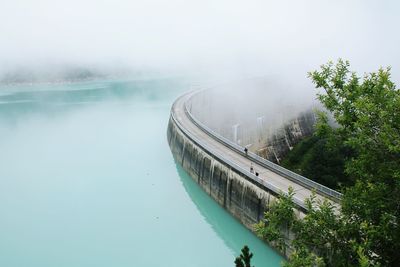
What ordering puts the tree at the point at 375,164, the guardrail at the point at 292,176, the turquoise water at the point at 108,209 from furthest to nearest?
1. the turquoise water at the point at 108,209
2. the guardrail at the point at 292,176
3. the tree at the point at 375,164

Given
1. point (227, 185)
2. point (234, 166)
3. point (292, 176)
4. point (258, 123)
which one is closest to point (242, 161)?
point (234, 166)

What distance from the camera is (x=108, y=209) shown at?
33.7 metres

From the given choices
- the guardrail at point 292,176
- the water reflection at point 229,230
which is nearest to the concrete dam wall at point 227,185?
the water reflection at point 229,230

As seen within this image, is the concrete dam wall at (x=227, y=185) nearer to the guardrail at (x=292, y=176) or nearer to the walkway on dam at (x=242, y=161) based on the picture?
the walkway on dam at (x=242, y=161)

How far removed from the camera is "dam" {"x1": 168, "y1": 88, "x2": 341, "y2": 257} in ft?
86.6

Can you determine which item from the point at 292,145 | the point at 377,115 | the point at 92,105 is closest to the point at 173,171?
the point at 292,145

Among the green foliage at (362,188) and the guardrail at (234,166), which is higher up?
the green foliage at (362,188)

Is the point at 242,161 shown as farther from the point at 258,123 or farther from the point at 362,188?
the point at 258,123

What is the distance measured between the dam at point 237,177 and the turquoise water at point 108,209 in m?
1.27

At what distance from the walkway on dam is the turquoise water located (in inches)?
166

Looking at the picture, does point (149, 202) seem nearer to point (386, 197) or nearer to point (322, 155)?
point (322, 155)

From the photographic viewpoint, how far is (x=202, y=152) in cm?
3728

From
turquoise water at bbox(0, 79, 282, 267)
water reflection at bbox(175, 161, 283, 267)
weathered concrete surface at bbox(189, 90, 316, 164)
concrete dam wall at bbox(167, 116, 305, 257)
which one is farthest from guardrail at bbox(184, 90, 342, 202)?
weathered concrete surface at bbox(189, 90, 316, 164)

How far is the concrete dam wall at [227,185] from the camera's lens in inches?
1068
